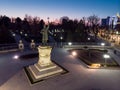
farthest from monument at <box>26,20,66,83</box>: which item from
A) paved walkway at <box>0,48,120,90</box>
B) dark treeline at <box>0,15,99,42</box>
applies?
dark treeline at <box>0,15,99,42</box>

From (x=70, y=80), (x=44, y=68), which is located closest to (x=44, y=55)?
(x=44, y=68)

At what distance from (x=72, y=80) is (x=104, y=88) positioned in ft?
10.5

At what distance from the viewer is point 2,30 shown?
148 feet

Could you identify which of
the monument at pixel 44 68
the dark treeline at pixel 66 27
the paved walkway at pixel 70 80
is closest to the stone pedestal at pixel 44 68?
the monument at pixel 44 68

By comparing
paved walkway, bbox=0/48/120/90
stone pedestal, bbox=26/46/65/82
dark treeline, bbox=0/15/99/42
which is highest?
dark treeline, bbox=0/15/99/42

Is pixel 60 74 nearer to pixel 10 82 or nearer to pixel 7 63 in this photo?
pixel 10 82

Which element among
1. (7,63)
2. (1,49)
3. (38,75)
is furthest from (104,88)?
(1,49)

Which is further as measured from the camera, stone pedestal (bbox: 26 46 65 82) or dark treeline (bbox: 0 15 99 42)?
dark treeline (bbox: 0 15 99 42)

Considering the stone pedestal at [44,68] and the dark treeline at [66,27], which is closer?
the stone pedestal at [44,68]

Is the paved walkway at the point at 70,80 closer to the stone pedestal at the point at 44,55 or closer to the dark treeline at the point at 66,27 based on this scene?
the stone pedestal at the point at 44,55

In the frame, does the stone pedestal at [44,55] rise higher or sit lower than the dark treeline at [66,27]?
lower

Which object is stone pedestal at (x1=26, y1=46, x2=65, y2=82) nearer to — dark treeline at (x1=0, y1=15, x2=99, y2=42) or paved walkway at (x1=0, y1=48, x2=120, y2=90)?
paved walkway at (x1=0, y1=48, x2=120, y2=90)

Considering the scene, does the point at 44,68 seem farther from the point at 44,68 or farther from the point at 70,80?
the point at 70,80

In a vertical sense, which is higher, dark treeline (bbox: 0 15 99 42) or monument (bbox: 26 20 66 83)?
dark treeline (bbox: 0 15 99 42)
